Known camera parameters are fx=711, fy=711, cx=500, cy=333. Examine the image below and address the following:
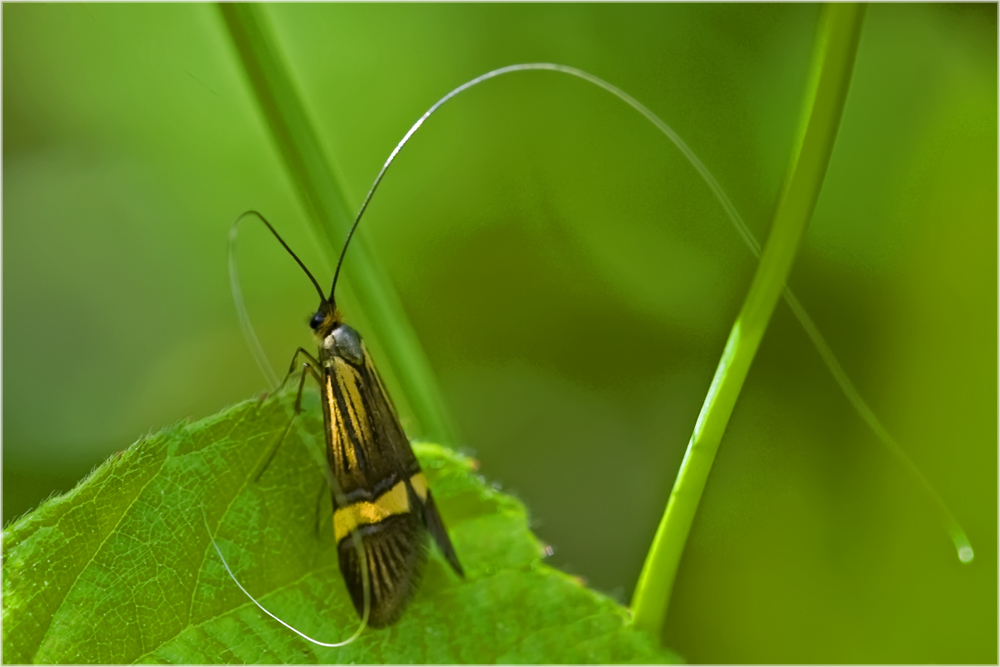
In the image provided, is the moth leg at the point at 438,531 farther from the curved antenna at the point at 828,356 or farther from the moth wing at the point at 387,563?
the curved antenna at the point at 828,356

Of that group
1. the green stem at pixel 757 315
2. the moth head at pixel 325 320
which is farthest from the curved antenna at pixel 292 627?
the moth head at pixel 325 320

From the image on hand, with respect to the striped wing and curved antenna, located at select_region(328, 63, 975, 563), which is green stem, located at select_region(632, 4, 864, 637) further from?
curved antenna, located at select_region(328, 63, 975, 563)

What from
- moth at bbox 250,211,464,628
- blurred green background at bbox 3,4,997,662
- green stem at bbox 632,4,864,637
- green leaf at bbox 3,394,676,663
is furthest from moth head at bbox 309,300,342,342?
green stem at bbox 632,4,864,637

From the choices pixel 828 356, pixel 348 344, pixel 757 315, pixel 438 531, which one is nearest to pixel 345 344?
pixel 348 344

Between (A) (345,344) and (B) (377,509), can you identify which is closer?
(B) (377,509)

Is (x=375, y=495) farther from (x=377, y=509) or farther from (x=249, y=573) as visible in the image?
(x=249, y=573)

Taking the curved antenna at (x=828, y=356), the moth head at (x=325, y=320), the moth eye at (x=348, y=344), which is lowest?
the curved antenna at (x=828, y=356)
